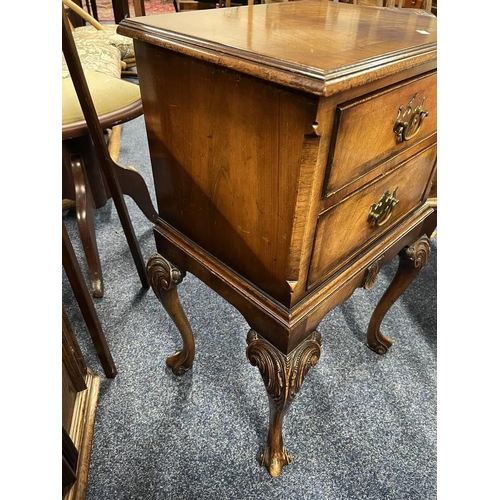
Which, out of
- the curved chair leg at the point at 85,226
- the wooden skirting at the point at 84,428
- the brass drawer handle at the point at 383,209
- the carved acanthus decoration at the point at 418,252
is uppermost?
the brass drawer handle at the point at 383,209

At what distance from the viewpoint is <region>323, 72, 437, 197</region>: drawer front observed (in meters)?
0.43

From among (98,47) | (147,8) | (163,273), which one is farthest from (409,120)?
(147,8)

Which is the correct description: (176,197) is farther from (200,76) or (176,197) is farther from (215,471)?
(215,471)

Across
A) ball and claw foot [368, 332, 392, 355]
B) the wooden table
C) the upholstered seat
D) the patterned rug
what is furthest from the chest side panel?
the patterned rug

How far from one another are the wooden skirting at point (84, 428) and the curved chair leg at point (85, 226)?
309 mm

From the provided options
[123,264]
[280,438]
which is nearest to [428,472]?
[280,438]

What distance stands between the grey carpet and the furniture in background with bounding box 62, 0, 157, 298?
174 millimetres

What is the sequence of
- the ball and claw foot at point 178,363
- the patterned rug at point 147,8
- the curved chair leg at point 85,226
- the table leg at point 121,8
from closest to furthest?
the ball and claw foot at point 178,363 → the curved chair leg at point 85,226 → the table leg at point 121,8 → the patterned rug at point 147,8

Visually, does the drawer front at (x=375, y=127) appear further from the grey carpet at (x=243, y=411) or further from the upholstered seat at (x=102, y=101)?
the upholstered seat at (x=102, y=101)

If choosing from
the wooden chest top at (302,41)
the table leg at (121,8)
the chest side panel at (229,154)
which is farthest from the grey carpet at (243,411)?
the table leg at (121,8)

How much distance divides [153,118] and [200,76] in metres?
0.15

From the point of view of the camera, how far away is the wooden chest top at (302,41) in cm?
38

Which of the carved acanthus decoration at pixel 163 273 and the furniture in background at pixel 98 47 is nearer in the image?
the carved acanthus decoration at pixel 163 273

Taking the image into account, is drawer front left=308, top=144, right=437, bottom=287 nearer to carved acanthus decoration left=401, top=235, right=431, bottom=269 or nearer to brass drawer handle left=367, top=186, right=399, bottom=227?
brass drawer handle left=367, top=186, right=399, bottom=227
